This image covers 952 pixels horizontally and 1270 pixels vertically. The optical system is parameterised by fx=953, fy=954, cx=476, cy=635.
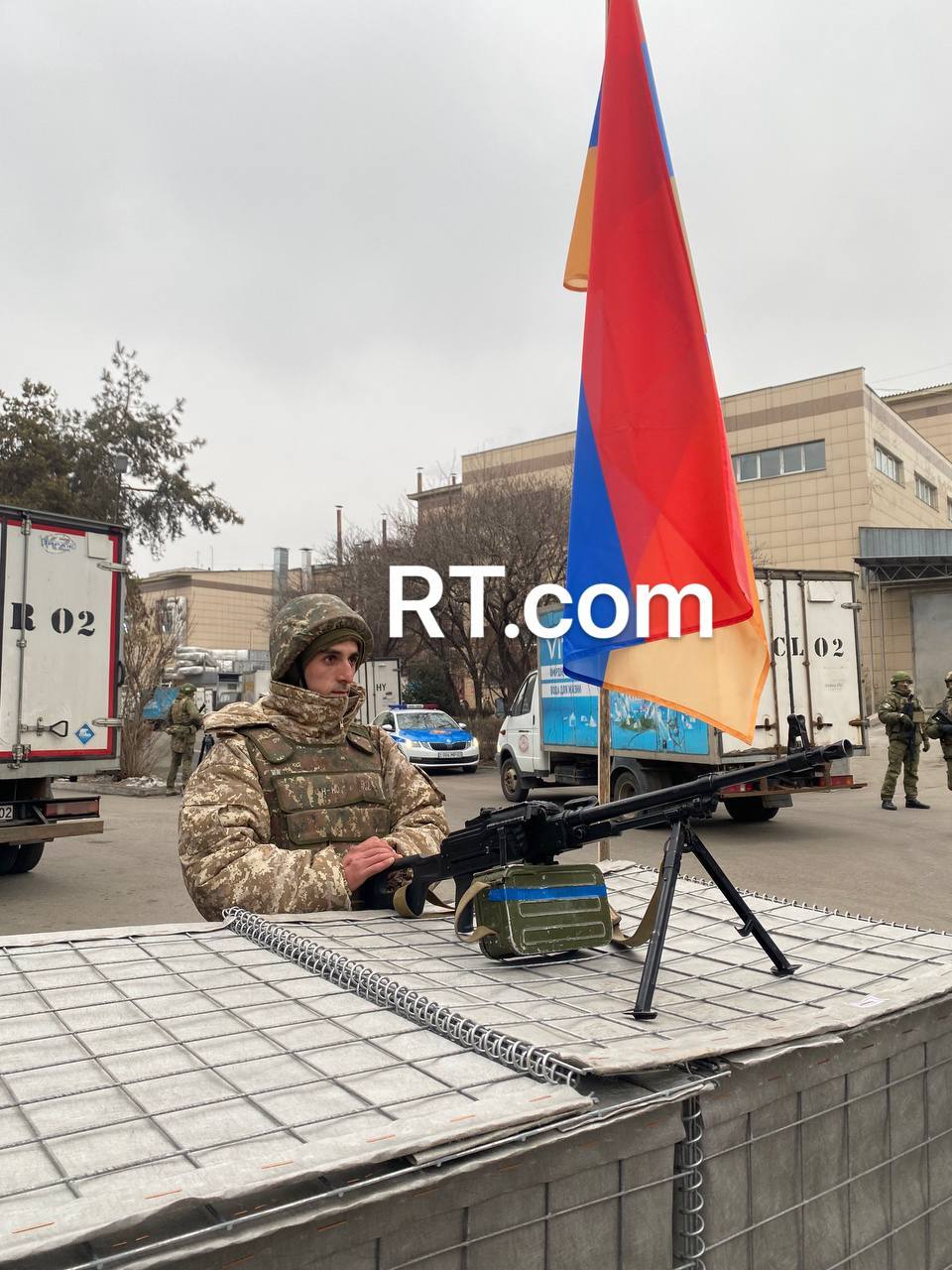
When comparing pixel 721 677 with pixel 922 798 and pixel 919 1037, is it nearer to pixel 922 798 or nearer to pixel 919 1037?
pixel 919 1037

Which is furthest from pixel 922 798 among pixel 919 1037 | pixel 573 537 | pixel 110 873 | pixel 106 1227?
pixel 106 1227

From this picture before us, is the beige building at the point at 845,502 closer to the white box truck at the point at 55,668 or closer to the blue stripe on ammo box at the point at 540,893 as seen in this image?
the white box truck at the point at 55,668

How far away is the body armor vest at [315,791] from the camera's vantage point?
115 inches

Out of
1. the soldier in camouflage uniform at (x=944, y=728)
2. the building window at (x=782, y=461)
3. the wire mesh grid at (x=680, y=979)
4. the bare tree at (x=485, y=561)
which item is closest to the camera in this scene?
the wire mesh grid at (x=680, y=979)

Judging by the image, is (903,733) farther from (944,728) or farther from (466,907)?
(466,907)

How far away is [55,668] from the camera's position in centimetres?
884

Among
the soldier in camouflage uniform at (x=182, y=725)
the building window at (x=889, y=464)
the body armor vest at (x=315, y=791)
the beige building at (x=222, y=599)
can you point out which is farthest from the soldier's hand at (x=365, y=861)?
the beige building at (x=222, y=599)

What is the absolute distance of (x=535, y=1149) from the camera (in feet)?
3.73

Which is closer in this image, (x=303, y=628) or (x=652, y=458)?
(x=303, y=628)

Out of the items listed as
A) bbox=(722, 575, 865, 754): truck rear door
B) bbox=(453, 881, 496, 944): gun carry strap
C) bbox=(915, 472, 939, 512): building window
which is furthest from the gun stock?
bbox=(915, 472, 939, 512): building window

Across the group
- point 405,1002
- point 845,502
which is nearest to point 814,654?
point 405,1002

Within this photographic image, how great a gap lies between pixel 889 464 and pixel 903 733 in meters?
25.3

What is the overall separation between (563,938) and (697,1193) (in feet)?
2.11

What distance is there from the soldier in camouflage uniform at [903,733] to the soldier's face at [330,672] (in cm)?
1130
